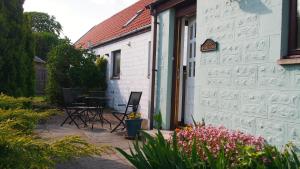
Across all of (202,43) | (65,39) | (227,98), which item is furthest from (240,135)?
(65,39)

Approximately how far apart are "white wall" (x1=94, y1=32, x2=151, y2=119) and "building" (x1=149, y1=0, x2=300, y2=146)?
406cm

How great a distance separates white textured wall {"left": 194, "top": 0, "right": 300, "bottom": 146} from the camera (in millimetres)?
Answer: 4688

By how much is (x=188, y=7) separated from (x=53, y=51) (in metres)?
10.3

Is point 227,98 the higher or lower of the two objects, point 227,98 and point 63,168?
the higher

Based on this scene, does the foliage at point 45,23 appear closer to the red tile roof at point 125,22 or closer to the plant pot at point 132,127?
the red tile roof at point 125,22

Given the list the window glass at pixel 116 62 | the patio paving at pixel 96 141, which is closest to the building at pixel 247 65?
the patio paving at pixel 96 141

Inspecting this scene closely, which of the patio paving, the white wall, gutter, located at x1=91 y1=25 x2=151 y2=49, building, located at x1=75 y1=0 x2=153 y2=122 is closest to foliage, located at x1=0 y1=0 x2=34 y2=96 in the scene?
the patio paving

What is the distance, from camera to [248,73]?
17.4ft

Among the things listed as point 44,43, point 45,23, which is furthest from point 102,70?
point 45,23

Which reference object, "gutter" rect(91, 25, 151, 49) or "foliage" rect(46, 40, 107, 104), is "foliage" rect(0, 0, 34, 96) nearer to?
"gutter" rect(91, 25, 151, 49)

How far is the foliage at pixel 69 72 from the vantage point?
16.1m

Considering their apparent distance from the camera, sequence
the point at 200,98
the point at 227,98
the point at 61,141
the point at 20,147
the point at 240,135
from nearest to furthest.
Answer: the point at 20,147, the point at 61,141, the point at 240,135, the point at 227,98, the point at 200,98

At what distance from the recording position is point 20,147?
2.15 m

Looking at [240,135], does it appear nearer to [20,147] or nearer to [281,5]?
[281,5]
